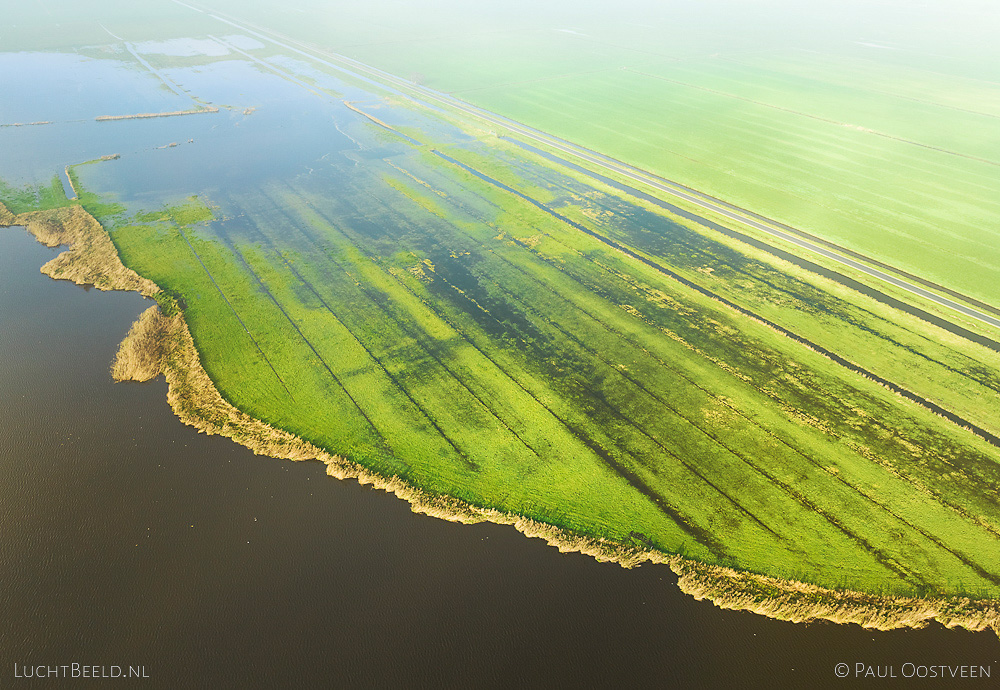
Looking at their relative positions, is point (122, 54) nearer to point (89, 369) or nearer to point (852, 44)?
point (89, 369)

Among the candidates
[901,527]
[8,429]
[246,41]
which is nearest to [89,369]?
[8,429]

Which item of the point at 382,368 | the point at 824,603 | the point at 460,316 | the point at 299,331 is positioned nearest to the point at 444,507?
the point at 382,368

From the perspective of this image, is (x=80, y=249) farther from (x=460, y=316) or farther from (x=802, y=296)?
(x=802, y=296)

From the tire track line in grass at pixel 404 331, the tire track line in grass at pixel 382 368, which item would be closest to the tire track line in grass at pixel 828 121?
the tire track line in grass at pixel 404 331

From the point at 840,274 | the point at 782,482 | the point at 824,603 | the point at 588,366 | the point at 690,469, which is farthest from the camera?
the point at 840,274

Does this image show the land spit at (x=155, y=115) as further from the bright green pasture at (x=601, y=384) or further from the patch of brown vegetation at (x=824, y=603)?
the patch of brown vegetation at (x=824, y=603)

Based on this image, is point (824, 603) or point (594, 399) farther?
point (594, 399)

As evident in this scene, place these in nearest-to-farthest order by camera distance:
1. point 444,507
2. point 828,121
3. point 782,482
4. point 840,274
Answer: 1. point 444,507
2. point 782,482
3. point 840,274
4. point 828,121
